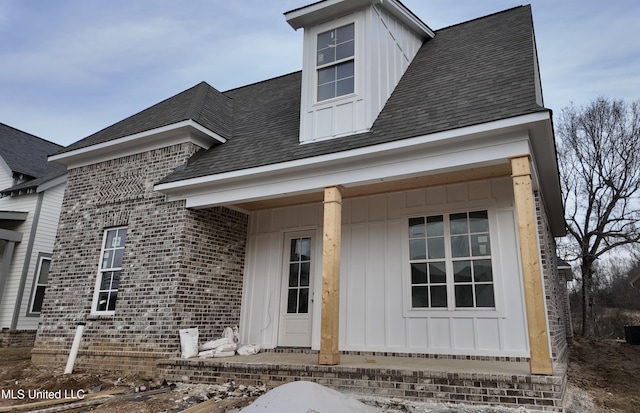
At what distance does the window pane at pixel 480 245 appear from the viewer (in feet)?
20.7

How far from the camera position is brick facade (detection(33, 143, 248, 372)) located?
7.10m

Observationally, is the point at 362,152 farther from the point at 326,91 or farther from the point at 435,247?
the point at 435,247

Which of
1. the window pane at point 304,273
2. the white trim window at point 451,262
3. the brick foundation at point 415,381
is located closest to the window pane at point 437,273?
the white trim window at point 451,262

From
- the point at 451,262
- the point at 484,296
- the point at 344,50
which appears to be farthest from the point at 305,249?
the point at 344,50

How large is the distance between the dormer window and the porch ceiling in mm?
1725

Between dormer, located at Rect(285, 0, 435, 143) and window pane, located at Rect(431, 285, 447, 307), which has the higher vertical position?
dormer, located at Rect(285, 0, 435, 143)

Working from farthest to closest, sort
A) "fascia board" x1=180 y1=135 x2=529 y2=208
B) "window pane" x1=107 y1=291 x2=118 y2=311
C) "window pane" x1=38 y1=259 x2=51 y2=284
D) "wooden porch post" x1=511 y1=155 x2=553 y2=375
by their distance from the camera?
"window pane" x1=38 y1=259 x2=51 y2=284 → "window pane" x1=107 y1=291 x2=118 y2=311 → "fascia board" x1=180 y1=135 x2=529 y2=208 → "wooden porch post" x1=511 y1=155 x2=553 y2=375

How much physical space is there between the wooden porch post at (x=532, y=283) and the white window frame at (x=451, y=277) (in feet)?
5.45

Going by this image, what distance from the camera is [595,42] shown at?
19641 mm

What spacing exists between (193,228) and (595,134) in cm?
1983

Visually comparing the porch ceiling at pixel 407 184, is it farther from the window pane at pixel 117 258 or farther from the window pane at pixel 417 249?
the window pane at pixel 117 258

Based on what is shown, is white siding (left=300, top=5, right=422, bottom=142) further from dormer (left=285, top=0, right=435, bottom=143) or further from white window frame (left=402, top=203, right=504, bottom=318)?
white window frame (left=402, top=203, right=504, bottom=318)

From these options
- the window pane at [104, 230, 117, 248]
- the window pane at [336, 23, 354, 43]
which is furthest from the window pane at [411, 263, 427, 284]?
the window pane at [104, 230, 117, 248]

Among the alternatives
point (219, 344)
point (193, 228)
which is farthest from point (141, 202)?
point (219, 344)
